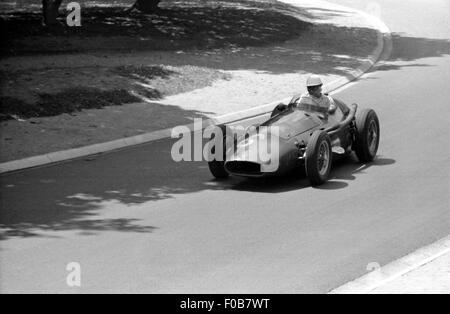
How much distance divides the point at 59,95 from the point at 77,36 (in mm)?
6542

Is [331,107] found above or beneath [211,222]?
above

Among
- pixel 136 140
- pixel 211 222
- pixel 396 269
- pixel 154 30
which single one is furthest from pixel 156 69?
pixel 396 269

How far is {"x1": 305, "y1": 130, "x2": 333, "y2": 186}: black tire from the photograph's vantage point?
13.8 metres

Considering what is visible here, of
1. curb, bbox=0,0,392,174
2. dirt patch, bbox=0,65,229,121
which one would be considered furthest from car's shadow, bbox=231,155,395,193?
dirt patch, bbox=0,65,229,121

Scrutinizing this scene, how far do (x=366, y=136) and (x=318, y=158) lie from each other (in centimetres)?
163

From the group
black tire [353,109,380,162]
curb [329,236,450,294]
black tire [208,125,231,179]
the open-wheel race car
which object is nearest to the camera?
curb [329,236,450,294]

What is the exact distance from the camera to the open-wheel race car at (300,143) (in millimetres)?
13953

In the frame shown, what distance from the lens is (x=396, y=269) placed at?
10.3 m

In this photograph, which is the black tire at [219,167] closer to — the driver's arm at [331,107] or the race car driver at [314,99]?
the race car driver at [314,99]

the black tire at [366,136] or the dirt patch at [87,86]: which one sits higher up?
the black tire at [366,136]

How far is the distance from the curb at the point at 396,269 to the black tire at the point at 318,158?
2805 mm

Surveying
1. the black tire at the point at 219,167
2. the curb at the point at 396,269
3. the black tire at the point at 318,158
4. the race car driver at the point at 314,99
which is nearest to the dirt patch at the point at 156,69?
the black tire at the point at 219,167

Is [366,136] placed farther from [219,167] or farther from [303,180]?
[219,167]

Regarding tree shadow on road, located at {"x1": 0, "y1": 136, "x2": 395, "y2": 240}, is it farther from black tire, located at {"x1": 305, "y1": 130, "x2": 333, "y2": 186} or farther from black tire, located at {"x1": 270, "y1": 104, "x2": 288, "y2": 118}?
black tire, located at {"x1": 270, "y1": 104, "x2": 288, "y2": 118}
